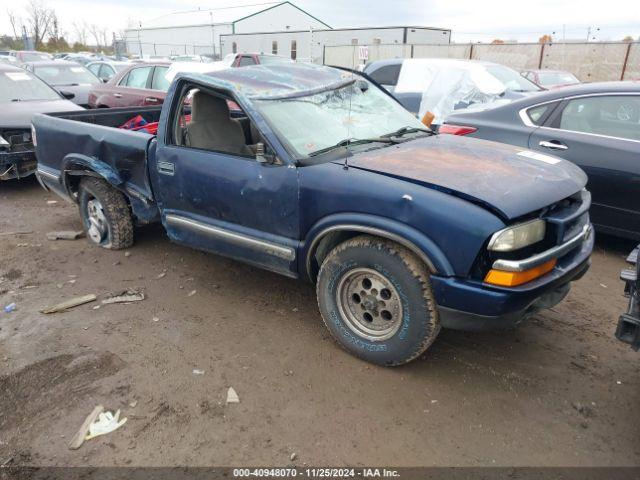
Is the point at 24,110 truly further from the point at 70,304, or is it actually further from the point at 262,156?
the point at 262,156

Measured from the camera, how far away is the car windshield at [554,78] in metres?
13.3

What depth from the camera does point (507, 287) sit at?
8.46ft

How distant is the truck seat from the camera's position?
3.98 m

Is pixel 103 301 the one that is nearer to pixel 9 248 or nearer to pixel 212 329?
pixel 212 329

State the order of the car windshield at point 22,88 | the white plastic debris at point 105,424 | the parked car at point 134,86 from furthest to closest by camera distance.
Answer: the parked car at point 134,86
the car windshield at point 22,88
the white plastic debris at point 105,424

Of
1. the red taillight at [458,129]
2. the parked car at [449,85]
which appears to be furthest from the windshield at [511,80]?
the red taillight at [458,129]

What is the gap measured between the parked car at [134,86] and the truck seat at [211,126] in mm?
6035

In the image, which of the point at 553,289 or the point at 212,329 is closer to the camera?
the point at 553,289

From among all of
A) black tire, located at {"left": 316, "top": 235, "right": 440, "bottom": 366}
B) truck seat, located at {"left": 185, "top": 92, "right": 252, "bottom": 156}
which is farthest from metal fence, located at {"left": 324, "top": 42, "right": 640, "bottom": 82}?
black tire, located at {"left": 316, "top": 235, "right": 440, "bottom": 366}

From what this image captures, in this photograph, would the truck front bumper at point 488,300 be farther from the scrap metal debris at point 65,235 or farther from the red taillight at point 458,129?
the scrap metal debris at point 65,235

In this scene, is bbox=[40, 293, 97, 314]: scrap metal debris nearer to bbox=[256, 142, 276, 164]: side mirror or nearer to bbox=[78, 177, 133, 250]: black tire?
bbox=[78, 177, 133, 250]: black tire

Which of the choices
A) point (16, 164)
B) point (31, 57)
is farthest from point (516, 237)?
point (31, 57)

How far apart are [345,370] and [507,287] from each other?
114cm

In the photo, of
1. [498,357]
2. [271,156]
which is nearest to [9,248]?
[271,156]
